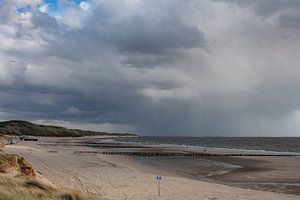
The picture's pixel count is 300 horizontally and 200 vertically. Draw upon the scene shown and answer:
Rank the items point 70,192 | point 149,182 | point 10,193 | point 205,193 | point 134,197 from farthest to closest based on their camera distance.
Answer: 1. point 149,182
2. point 205,193
3. point 134,197
4. point 70,192
5. point 10,193

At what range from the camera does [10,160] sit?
81.1 ft

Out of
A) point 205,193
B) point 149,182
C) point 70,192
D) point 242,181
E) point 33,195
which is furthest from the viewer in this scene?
point 242,181

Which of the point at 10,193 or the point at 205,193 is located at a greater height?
the point at 10,193

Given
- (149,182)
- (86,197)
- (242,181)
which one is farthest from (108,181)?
(86,197)

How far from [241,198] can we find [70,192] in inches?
460

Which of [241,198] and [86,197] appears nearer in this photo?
[86,197]

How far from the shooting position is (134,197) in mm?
21281

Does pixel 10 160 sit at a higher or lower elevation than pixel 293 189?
higher

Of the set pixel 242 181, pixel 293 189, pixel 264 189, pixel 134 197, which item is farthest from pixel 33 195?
pixel 242 181

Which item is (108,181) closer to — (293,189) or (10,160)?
(10,160)

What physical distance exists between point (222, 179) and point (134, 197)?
15.5m

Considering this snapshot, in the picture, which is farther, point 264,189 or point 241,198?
point 264,189

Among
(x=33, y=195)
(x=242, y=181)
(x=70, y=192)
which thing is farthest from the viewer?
(x=242, y=181)

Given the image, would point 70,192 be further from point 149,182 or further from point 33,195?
point 149,182
